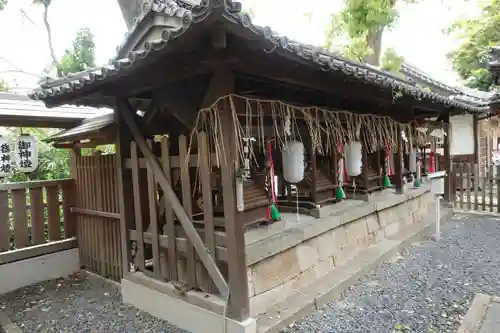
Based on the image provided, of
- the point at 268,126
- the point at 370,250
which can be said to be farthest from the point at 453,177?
the point at 268,126

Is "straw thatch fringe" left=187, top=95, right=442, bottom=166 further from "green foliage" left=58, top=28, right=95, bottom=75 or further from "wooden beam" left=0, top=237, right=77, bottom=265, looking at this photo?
"green foliage" left=58, top=28, right=95, bottom=75

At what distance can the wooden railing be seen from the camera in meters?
5.97

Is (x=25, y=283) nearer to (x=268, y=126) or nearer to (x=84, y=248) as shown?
(x=84, y=248)

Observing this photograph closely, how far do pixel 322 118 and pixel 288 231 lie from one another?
1.77m

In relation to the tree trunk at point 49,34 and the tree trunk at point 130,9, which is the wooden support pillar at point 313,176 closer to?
the tree trunk at point 130,9

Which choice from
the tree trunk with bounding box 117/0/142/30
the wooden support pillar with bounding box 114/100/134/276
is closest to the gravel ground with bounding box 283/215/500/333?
the wooden support pillar with bounding box 114/100/134/276

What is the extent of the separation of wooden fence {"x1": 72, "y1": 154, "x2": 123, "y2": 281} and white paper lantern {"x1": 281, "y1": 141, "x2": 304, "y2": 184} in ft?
9.26

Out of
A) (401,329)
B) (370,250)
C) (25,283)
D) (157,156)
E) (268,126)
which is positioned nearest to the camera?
(401,329)

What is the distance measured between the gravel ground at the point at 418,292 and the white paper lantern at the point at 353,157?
1.70 m

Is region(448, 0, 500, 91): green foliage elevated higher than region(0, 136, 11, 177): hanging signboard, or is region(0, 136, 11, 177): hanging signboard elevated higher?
region(448, 0, 500, 91): green foliage

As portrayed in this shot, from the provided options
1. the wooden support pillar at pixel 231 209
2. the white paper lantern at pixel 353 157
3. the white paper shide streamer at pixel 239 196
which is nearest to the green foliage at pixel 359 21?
the white paper lantern at pixel 353 157

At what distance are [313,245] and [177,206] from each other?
2.22m

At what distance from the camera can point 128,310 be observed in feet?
16.0

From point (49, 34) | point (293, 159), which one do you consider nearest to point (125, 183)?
point (293, 159)
